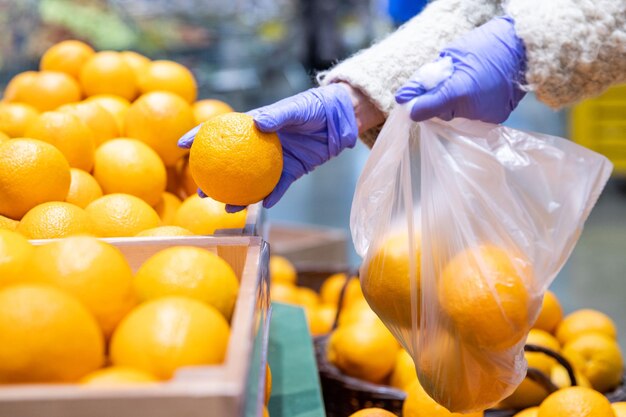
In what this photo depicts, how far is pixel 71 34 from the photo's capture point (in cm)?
479

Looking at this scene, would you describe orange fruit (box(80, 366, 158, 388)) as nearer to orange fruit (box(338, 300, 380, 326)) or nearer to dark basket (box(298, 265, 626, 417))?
dark basket (box(298, 265, 626, 417))

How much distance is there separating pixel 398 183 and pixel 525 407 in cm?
60

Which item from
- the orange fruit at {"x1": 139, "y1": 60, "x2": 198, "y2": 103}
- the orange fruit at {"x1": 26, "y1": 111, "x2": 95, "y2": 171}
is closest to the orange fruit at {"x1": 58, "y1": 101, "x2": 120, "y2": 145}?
the orange fruit at {"x1": 26, "y1": 111, "x2": 95, "y2": 171}

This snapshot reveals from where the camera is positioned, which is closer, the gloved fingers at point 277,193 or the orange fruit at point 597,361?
the gloved fingers at point 277,193

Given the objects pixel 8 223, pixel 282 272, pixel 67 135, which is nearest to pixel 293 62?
pixel 282 272

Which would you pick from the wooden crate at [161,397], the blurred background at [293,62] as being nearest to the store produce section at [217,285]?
the wooden crate at [161,397]

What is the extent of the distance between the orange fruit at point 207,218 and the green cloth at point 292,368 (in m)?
0.36

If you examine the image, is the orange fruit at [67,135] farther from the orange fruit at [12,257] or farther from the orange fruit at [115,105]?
the orange fruit at [12,257]

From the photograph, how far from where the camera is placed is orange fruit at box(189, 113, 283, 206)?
1134mm

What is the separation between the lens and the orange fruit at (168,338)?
73cm

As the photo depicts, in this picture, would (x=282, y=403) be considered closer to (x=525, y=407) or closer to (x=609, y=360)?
(x=525, y=407)

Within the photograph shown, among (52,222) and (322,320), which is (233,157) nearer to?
(52,222)

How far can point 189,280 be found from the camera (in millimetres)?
879

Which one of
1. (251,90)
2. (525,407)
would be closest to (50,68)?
(525,407)
